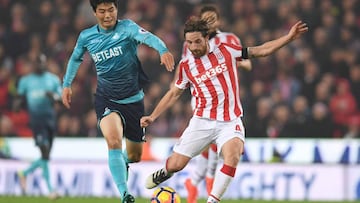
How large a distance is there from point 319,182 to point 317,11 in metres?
5.00

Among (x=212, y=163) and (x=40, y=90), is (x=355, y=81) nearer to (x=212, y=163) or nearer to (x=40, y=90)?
(x=40, y=90)

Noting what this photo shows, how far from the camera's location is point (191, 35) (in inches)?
353

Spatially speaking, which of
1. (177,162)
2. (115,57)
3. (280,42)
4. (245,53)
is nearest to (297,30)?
(280,42)

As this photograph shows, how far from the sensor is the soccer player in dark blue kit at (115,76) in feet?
30.4

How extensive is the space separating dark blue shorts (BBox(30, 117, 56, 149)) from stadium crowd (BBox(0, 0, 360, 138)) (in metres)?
2.67

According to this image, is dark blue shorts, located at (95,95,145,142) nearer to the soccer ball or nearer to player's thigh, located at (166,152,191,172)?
player's thigh, located at (166,152,191,172)

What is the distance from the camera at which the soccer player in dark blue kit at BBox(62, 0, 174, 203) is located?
9273 millimetres

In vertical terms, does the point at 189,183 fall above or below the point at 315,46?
below

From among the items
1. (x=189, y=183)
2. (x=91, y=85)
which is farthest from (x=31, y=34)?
(x=189, y=183)

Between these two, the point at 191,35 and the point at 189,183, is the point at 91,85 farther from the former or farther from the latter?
the point at 191,35

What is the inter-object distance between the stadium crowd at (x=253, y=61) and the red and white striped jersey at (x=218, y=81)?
7.20 m

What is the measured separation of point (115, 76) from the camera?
→ 9.62 metres

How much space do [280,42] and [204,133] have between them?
4.11 feet

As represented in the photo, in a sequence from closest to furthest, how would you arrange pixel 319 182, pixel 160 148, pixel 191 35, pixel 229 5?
pixel 191 35 → pixel 319 182 → pixel 160 148 → pixel 229 5
